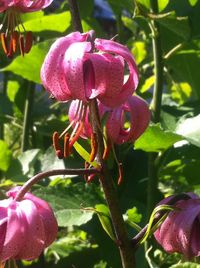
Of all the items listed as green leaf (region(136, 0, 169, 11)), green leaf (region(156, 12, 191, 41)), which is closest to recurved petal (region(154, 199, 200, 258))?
green leaf (region(156, 12, 191, 41))

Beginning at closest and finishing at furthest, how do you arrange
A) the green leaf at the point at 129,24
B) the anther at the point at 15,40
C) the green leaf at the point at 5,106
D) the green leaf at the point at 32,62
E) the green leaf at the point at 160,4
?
the anther at the point at 15,40
the green leaf at the point at 160,4
the green leaf at the point at 32,62
the green leaf at the point at 5,106
the green leaf at the point at 129,24

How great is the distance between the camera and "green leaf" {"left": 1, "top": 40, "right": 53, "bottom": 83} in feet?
4.30

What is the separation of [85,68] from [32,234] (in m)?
0.19

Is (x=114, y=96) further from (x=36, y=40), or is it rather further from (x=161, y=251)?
(x=36, y=40)

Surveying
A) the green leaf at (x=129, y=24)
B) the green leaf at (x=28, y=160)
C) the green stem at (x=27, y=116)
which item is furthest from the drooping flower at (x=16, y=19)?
the green leaf at (x=129, y=24)

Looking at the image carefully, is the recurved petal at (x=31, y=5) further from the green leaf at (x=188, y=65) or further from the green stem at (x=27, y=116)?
the green stem at (x=27, y=116)

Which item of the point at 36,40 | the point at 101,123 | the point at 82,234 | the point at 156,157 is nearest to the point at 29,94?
the point at 36,40

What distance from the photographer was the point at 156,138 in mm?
1067

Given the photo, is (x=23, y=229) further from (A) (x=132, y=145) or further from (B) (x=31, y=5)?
(A) (x=132, y=145)

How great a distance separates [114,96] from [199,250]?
0.23 meters

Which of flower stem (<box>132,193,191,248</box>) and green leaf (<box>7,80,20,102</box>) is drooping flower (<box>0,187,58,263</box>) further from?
green leaf (<box>7,80,20,102</box>)

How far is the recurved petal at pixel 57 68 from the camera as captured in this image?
2.45ft

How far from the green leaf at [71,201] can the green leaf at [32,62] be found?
0.29m

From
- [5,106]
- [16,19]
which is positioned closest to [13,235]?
[16,19]
